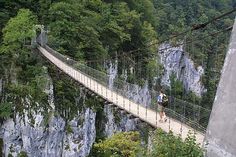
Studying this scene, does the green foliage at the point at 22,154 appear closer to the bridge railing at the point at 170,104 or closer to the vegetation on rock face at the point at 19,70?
the vegetation on rock face at the point at 19,70

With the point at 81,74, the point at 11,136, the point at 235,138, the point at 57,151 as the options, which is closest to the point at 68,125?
the point at 57,151

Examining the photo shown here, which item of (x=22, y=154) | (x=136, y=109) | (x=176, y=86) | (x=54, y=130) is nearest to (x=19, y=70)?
(x=54, y=130)

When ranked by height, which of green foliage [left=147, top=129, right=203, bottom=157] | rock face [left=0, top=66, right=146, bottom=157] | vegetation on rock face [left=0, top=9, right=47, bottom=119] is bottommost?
rock face [left=0, top=66, right=146, bottom=157]

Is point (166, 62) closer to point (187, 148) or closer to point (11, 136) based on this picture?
point (11, 136)

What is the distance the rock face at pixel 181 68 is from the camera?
45.9 m

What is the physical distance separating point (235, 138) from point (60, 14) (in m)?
26.1

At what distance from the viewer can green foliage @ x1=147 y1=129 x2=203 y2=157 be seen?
8021mm

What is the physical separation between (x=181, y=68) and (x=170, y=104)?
101 ft

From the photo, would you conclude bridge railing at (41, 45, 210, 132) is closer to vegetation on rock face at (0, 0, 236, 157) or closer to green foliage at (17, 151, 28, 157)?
vegetation on rock face at (0, 0, 236, 157)

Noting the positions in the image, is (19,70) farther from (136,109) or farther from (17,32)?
(136,109)

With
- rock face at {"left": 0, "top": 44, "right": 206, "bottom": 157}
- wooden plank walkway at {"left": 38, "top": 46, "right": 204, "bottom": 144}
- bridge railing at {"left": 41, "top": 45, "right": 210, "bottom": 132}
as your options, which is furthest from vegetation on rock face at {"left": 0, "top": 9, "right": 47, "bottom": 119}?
wooden plank walkway at {"left": 38, "top": 46, "right": 204, "bottom": 144}

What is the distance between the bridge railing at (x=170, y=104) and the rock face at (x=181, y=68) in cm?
1869

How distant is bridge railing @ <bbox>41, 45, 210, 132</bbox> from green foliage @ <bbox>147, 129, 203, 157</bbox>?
2210mm

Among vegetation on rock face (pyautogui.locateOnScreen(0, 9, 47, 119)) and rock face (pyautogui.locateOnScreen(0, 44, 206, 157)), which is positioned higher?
vegetation on rock face (pyautogui.locateOnScreen(0, 9, 47, 119))
